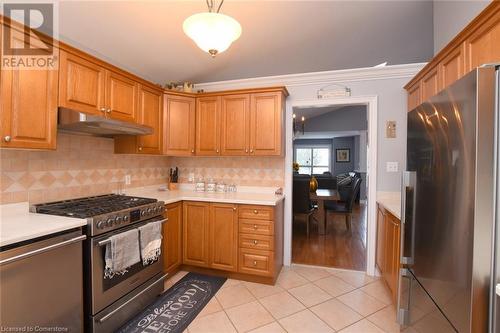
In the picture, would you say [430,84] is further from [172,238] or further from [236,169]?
[172,238]

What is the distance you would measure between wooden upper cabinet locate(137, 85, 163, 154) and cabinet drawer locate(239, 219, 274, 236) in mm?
1344

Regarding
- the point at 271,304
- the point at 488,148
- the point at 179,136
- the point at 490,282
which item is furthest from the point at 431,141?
the point at 179,136

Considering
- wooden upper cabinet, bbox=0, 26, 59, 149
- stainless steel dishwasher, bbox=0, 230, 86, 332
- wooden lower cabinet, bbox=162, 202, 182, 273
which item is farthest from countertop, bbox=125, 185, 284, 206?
wooden upper cabinet, bbox=0, 26, 59, 149

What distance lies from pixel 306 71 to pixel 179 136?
1.86 metres

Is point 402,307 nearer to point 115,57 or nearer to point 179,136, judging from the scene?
point 179,136

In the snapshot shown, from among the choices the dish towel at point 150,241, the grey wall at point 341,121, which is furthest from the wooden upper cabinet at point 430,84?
the grey wall at point 341,121

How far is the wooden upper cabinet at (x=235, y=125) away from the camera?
2914 millimetres

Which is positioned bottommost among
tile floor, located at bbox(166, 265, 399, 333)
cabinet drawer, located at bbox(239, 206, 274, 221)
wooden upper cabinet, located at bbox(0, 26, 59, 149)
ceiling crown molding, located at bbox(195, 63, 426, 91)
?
tile floor, located at bbox(166, 265, 399, 333)

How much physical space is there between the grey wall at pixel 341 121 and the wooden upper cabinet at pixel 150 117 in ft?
19.9

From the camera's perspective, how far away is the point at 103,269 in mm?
1721

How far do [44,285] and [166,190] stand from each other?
196 centimetres

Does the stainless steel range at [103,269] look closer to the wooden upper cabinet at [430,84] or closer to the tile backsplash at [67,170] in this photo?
the tile backsplash at [67,170]

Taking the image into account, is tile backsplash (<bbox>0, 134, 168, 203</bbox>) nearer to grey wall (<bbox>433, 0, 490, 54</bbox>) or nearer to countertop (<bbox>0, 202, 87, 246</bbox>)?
countertop (<bbox>0, 202, 87, 246</bbox>)

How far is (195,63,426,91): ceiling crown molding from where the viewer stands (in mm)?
2750
